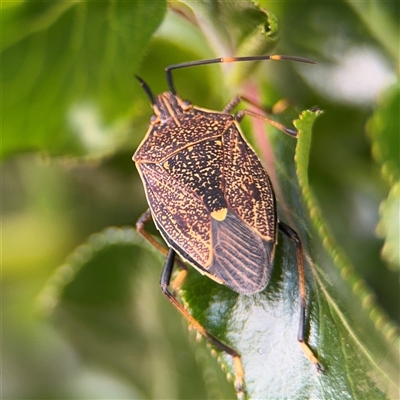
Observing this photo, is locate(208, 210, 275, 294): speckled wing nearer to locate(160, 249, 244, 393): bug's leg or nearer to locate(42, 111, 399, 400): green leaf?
locate(42, 111, 399, 400): green leaf

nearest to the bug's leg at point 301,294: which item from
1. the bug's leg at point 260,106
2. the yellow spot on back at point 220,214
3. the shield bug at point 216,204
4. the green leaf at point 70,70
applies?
the shield bug at point 216,204

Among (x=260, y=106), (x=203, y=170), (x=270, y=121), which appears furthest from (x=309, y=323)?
(x=260, y=106)

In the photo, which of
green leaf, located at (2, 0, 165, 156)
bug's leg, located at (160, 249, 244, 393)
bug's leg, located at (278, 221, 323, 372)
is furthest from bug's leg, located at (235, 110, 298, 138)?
bug's leg, located at (160, 249, 244, 393)

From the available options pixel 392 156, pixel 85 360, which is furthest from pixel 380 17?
pixel 85 360

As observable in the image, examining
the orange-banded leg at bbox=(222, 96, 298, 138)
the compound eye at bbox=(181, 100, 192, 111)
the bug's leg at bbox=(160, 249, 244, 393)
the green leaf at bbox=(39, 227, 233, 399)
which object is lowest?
the green leaf at bbox=(39, 227, 233, 399)

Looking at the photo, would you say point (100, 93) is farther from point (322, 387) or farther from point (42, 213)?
point (322, 387)

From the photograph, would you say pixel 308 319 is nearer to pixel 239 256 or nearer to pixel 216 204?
pixel 239 256
